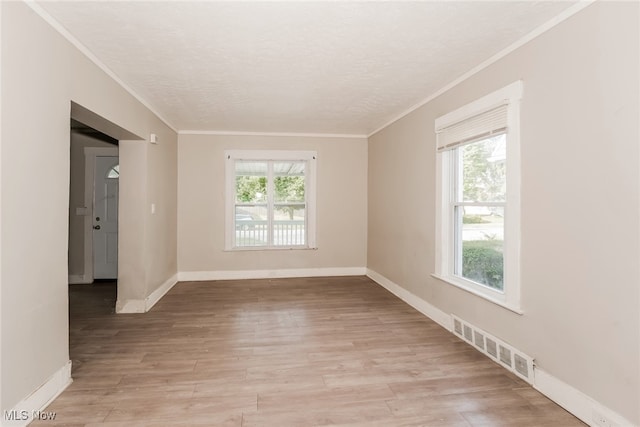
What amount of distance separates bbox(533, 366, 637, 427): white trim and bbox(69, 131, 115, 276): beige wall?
252 inches

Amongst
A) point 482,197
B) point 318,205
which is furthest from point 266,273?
point 482,197

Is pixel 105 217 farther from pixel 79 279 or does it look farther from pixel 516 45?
pixel 516 45

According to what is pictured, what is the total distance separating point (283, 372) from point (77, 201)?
16.5ft

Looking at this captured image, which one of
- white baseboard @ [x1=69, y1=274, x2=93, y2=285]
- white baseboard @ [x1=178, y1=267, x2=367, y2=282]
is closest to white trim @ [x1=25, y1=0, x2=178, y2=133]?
white baseboard @ [x1=178, y1=267, x2=367, y2=282]

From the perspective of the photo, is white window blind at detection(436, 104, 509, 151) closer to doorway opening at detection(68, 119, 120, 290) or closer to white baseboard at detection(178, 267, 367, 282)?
white baseboard at detection(178, 267, 367, 282)

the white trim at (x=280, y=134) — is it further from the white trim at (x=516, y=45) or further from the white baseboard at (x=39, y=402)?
the white baseboard at (x=39, y=402)

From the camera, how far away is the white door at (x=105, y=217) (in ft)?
18.2

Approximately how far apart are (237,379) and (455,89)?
3262mm

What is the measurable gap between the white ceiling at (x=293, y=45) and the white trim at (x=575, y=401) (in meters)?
2.41

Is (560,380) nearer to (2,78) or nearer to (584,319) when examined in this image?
(584,319)

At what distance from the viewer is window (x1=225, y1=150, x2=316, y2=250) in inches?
225

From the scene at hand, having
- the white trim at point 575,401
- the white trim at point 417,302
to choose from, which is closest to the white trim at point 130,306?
the white trim at point 417,302

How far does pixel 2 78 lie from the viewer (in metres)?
1.75

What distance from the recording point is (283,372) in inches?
99.6
